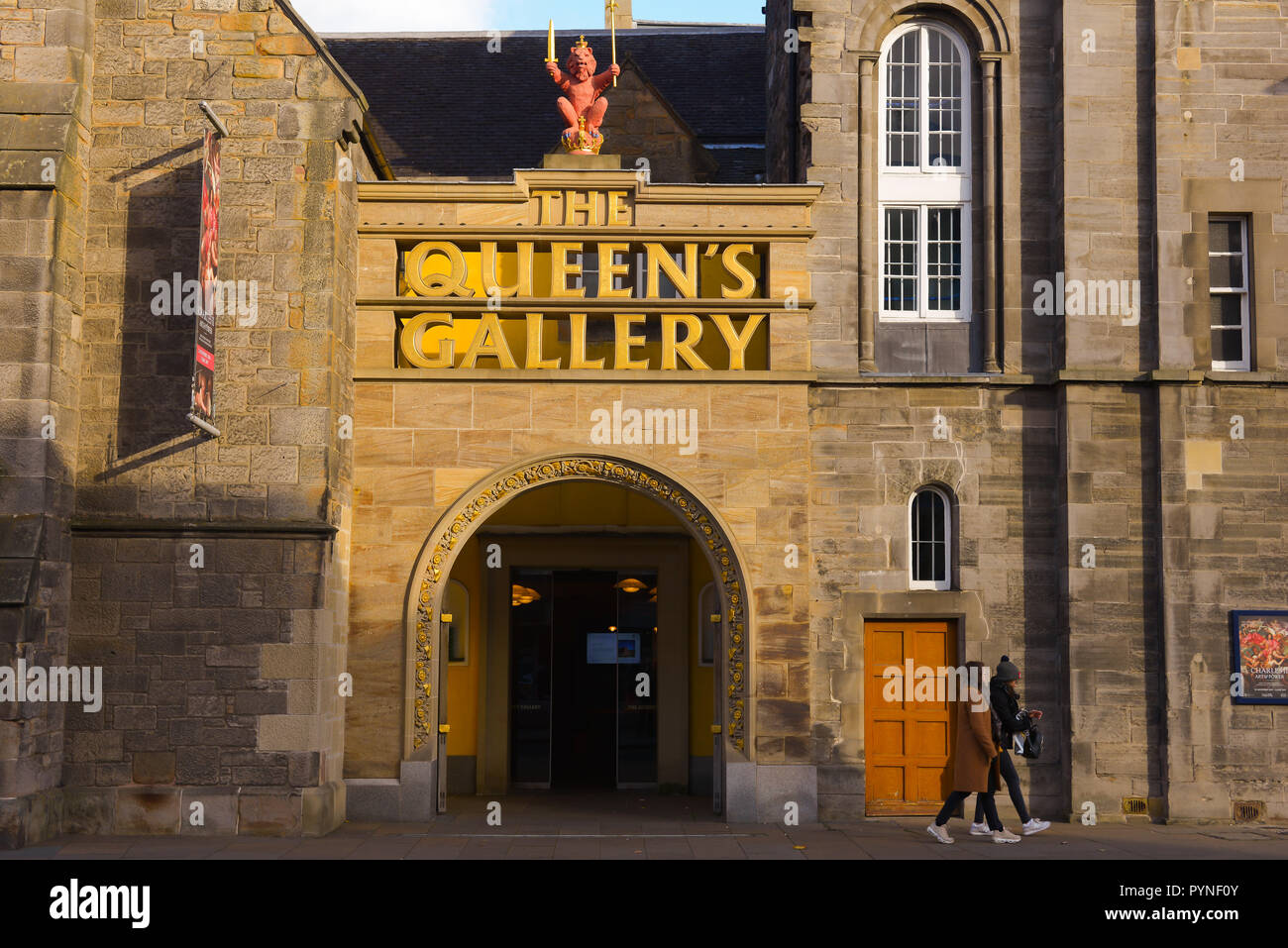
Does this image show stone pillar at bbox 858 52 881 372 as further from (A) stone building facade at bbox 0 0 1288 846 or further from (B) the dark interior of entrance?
(B) the dark interior of entrance

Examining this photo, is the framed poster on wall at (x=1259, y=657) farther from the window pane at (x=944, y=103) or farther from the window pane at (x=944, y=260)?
the window pane at (x=944, y=103)

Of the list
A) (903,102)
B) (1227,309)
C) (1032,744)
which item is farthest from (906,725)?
(903,102)

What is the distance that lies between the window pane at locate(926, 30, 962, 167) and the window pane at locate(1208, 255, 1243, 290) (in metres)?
3.15

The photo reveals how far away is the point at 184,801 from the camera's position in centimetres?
1338

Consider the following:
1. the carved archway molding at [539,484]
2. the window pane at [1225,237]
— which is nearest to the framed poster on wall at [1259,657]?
the window pane at [1225,237]

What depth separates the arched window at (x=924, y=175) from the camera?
16.2 metres

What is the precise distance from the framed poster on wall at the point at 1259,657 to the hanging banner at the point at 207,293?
1112 cm

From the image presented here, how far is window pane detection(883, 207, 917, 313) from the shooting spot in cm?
1616

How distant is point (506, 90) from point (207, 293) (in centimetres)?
1084

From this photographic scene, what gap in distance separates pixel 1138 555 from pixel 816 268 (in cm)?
483

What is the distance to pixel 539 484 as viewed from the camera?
49.6 feet

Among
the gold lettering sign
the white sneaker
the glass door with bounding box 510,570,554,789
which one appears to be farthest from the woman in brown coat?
the glass door with bounding box 510,570,554,789

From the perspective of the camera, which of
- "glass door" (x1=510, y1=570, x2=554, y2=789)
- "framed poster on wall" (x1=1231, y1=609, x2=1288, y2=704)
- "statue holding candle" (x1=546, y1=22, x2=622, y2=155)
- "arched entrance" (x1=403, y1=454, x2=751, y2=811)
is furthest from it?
"glass door" (x1=510, y1=570, x2=554, y2=789)

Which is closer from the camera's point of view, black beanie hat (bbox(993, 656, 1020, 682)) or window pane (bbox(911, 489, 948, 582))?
black beanie hat (bbox(993, 656, 1020, 682))
